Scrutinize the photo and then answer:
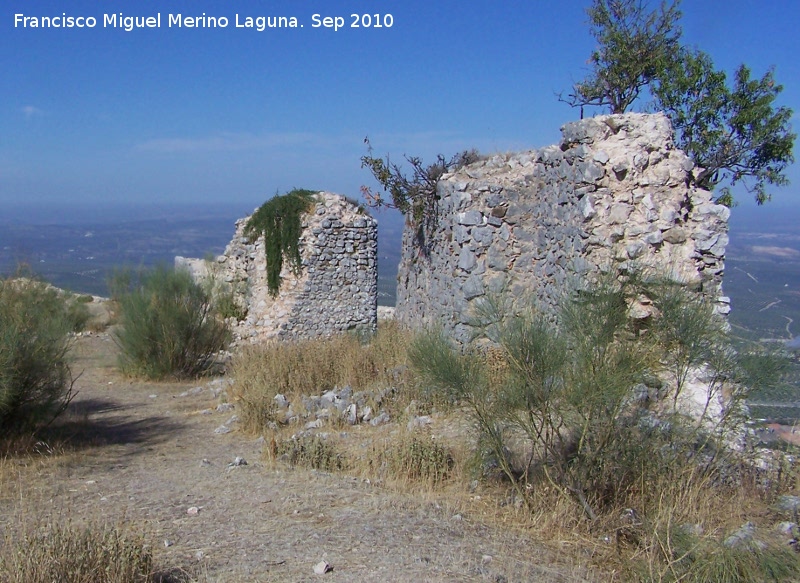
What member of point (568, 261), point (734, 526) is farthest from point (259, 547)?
point (568, 261)

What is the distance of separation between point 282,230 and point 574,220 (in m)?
8.32

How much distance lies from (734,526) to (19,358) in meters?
6.43

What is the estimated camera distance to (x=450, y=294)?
9.62 meters

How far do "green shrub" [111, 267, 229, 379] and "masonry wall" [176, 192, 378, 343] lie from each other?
1644 millimetres

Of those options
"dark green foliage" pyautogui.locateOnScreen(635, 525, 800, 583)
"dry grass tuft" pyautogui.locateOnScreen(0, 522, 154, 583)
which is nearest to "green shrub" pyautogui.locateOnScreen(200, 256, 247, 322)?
"dry grass tuft" pyautogui.locateOnScreen(0, 522, 154, 583)

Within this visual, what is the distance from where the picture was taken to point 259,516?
538 centimetres

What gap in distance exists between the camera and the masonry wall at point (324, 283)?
48.2 ft

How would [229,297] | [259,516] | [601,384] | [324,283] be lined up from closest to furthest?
1. [601,384]
2. [259,516]
3. [324,283]
4. [229,297]

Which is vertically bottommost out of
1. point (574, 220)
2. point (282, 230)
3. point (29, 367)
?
point (29, 367)

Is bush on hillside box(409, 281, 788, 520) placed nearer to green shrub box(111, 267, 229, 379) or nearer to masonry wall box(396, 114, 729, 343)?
masonry wall box(396, 114, 729, 343)

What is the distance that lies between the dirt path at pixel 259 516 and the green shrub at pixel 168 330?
175 inches

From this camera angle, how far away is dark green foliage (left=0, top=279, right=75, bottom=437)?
699 centimetres

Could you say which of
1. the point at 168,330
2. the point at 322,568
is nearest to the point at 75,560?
A: the point at 322,568

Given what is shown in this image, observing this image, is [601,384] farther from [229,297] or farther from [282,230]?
[229,297]
